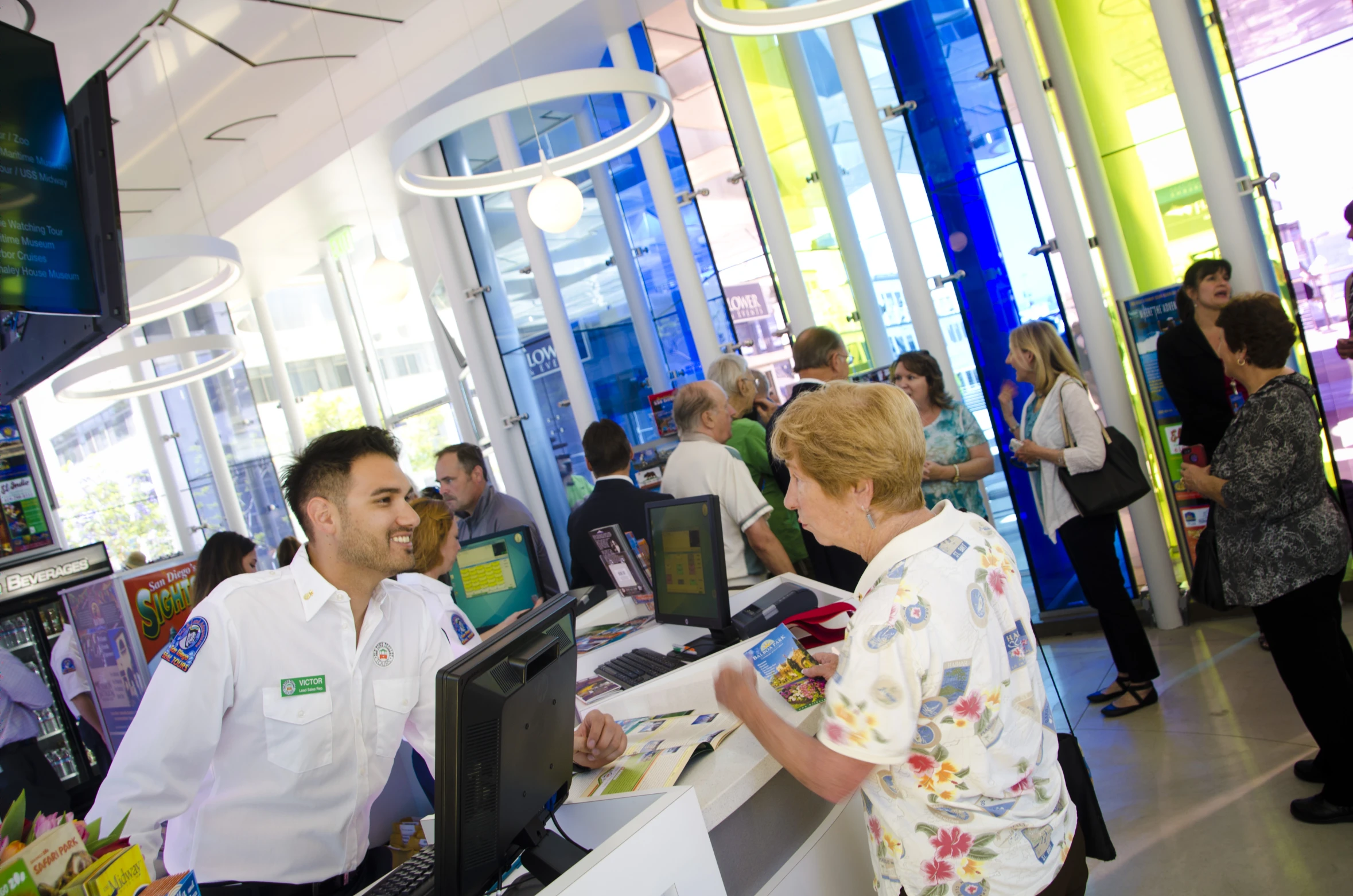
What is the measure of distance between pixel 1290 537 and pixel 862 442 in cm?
174

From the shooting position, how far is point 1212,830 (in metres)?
2.83

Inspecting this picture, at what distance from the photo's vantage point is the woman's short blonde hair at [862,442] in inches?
64.5

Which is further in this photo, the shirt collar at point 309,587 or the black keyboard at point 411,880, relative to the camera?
the shirt collar at point 309,587

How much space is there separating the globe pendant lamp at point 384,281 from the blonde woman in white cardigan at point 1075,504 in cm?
481

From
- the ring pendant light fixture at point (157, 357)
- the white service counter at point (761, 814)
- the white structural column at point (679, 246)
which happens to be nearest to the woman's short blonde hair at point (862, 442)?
the white service counter at point (761, 814)

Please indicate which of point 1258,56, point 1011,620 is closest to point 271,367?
point 1258,56

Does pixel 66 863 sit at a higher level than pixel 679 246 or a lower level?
lower

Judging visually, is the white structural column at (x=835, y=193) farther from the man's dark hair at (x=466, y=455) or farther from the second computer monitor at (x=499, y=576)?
the second computer monitor at (x=499, y=576)

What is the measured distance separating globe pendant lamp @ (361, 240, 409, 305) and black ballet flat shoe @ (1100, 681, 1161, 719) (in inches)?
222

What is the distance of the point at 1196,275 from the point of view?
13.1ft

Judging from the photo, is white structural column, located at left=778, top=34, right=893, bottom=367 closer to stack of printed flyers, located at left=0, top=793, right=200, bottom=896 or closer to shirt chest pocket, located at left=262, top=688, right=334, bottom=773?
shirt chest pocket, located at left=262, top=688, right=334, bottom=773

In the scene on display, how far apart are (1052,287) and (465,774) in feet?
14.8

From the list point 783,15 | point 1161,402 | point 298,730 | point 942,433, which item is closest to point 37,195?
point 298,730

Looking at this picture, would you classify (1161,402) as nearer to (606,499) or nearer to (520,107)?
(606,499)
